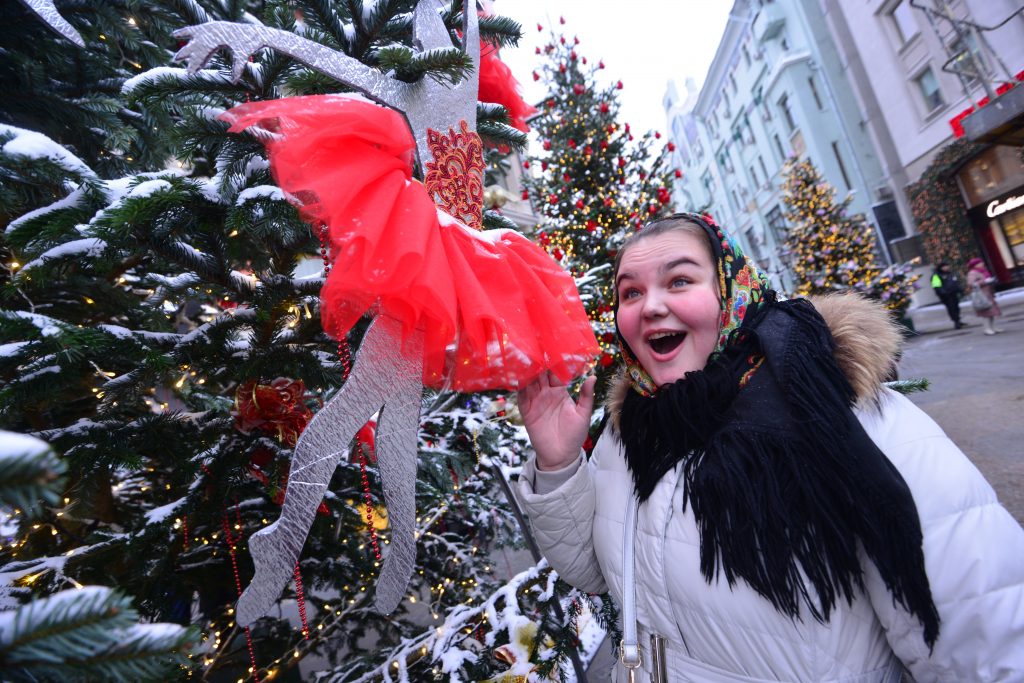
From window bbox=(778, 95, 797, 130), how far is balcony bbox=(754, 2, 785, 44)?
2.72m

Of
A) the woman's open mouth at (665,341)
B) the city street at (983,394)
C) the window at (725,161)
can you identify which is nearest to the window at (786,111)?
the window at (725,161)

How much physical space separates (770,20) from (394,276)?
1044 inches

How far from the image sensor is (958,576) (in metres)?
1.08

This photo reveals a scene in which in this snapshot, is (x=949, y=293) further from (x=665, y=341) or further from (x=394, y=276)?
(x=394, y=276)

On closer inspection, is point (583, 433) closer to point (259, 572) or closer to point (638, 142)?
point (259, 572)

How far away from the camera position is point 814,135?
67.7 ft

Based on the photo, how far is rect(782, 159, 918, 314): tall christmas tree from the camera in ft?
42.1

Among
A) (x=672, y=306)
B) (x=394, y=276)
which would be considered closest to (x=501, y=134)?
(x=672, y=306)

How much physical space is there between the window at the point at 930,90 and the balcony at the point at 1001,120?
18.8ft

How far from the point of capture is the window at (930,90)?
15.4 m

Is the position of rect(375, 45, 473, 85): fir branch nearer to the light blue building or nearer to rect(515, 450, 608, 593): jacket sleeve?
rect(515, 450, 608, 593): jacket sleeve

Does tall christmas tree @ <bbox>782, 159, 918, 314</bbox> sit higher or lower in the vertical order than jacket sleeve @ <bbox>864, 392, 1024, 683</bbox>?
higher

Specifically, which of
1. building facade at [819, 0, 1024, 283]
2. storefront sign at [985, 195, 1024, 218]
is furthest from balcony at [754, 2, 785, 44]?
storefront sign at [985, 195, 1024, 218]

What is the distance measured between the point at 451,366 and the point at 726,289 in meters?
0.78
